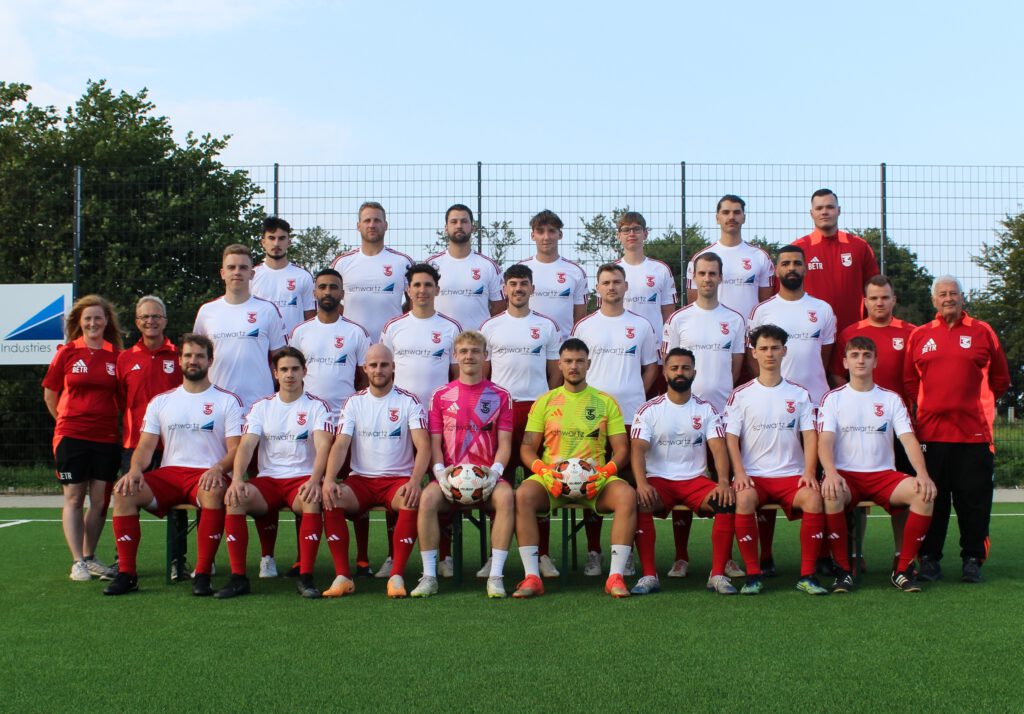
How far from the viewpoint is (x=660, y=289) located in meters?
7.59

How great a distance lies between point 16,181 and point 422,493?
31.5 ft

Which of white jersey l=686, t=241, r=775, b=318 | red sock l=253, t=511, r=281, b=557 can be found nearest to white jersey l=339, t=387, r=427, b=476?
red sock l=253, t=511, r=281, b=557

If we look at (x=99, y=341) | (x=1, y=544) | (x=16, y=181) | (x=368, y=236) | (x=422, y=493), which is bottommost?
(x=1, y=544)

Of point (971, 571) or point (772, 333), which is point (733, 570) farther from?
point (772, 333)

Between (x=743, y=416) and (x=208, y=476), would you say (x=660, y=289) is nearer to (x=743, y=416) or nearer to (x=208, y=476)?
(x=743, y=416)

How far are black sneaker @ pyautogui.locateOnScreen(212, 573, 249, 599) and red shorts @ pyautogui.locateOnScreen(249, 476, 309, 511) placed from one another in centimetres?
47

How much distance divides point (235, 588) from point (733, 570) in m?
3.21

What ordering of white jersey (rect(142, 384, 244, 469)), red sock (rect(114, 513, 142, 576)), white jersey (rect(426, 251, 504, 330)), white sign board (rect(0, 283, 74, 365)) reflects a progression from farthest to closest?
white sign board (rect(0, 283, 74, 365)) → white jersey (rect(426, 251, 504, 330)) → white jersey (rect(142, 384, 244, 469)) → red sock (rect(114, 513, 142, 576))

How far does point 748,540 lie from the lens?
5.86 metres

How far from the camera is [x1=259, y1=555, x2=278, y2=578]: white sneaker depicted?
6703 millimetres

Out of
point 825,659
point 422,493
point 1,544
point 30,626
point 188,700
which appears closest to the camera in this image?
point 188,700

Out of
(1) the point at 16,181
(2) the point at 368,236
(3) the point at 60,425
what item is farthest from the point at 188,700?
(1) the point at 16,181

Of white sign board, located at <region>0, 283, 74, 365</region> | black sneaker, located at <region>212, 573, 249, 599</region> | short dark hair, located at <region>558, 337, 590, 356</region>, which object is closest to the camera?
black sneaker, located at <region>212, 573, 249, 599</region>

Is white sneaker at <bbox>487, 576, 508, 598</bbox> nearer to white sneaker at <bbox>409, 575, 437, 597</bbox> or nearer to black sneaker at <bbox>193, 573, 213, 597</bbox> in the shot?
white sneaker at <bbox>409, 575, 437, 597</bbox>
